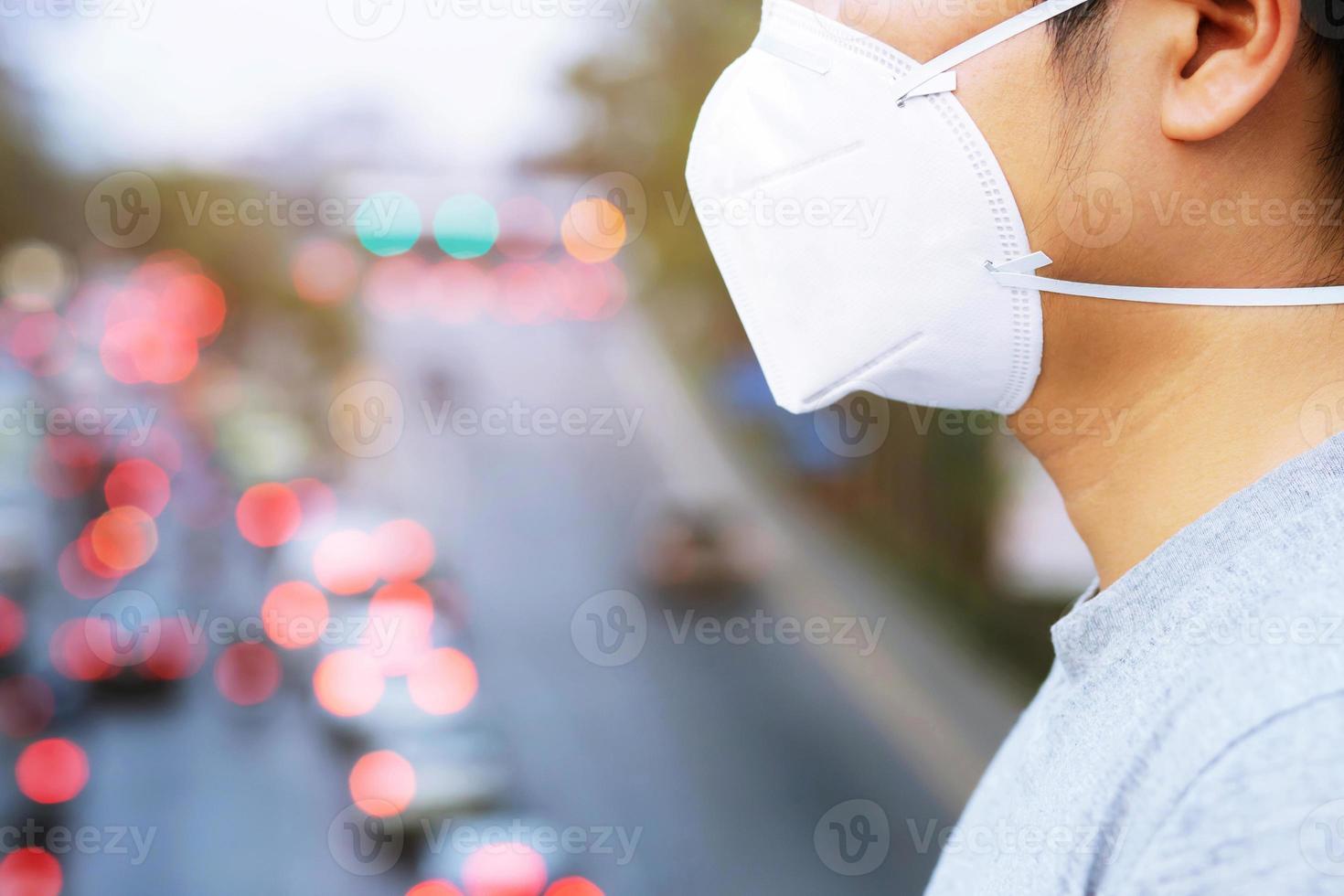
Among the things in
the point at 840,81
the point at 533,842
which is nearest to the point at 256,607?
the point at 533,842

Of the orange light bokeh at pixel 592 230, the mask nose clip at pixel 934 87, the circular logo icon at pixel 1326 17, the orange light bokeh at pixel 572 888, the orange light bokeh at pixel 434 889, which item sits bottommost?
the orange light bokeh at pixel 434 889

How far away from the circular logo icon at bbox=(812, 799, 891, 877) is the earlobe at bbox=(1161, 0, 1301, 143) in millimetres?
6323

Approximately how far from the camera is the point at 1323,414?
2.58 feet

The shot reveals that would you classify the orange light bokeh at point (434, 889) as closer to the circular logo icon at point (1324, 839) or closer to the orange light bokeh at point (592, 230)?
the circular logo icon at point (1324, 839)

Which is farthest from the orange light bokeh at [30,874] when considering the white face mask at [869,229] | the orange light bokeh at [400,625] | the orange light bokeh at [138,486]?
the white face mask at [869,229]

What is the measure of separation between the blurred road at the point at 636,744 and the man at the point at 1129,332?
5662mm

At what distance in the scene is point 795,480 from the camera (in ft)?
43.1

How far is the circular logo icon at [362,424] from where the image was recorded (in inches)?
661

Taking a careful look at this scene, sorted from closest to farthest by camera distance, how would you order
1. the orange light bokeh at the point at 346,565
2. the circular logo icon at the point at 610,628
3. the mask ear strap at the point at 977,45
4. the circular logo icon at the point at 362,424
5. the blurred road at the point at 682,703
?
the mask ear strap at the point at 977,45
the blurred road at the point at 682,703
the orange light bokeh at the point at 346,565
the circular logo icon at the point at 610,628
the circular logo icon at the point at 362,424

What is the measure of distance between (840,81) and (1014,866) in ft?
2.39

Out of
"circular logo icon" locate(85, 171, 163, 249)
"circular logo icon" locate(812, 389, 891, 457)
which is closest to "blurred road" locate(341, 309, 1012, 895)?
"circular logo icon" locate(812, 389, 891, 457)

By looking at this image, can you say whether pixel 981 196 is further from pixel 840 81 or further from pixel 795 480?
pixel 795 480

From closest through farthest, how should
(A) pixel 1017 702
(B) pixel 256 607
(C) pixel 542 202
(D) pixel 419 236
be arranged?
(A) pixel 1017 702
(B) pixel 256 607
(C) pixel 542 202
(D) pixel 419 236

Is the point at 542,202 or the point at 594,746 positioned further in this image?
the point at 542,202
